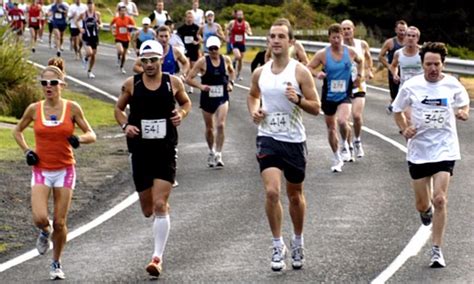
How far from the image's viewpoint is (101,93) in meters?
32.4

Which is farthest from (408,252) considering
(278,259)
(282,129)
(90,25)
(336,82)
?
(90,25)

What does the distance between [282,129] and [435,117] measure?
1430mm

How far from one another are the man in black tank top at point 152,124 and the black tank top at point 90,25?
971 inches

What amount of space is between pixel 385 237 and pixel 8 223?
4.20 m

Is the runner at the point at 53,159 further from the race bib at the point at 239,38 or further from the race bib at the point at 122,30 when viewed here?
the race bib at the point at 122,30

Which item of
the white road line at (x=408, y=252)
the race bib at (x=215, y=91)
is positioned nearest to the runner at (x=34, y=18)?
the race bib at (x=215, y=91)

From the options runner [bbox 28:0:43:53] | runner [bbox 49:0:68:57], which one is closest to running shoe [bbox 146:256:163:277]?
runner [bbox 49:0:68:57]

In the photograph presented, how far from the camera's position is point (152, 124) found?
12.0 metres

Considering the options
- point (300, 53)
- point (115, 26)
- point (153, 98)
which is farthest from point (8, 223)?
point (115, 26)

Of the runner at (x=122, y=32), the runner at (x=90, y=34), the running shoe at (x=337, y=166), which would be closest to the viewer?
the running shoe at (x=337, y=166)

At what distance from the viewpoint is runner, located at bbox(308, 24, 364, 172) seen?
1875 centimetres

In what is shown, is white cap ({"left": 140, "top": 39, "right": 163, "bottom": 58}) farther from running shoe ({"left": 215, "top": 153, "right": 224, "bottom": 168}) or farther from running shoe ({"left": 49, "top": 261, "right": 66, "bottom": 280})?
running shoe ({"left": 215, "top": 153, "right": 224, "bottom": 168})

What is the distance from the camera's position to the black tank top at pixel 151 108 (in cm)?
1204

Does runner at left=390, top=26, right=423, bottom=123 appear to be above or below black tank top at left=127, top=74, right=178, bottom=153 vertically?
below
